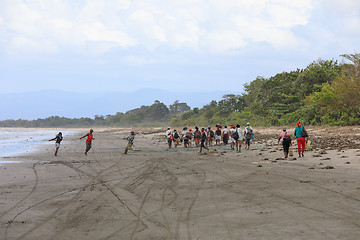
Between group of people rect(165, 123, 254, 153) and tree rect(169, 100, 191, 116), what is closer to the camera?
group of people rect(165, 123, 254, 153)

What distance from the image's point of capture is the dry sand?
5.87 metres

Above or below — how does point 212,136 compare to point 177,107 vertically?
below

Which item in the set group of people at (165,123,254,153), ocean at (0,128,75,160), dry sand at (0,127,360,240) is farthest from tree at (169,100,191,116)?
dry sand at (0,127,360,240)

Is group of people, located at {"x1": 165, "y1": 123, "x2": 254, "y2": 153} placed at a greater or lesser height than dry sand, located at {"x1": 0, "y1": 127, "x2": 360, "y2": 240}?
greater

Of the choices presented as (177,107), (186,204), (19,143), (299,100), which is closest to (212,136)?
(186,204)

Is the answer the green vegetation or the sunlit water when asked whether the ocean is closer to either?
the sunlit water

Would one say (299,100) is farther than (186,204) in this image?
Yes

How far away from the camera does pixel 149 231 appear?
598 cm

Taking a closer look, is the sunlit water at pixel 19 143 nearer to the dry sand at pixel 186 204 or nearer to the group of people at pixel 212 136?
the dry sand at pixel 186 204

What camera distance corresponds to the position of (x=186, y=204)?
791 centimetres

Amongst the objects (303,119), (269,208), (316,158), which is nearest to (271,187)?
(269,208)

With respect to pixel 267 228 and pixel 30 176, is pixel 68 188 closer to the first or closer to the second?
pixel 30 176

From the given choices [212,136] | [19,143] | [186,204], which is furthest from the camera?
[19,143]

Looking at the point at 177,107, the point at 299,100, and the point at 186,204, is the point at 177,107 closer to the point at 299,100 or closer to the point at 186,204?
the point at 299,100
